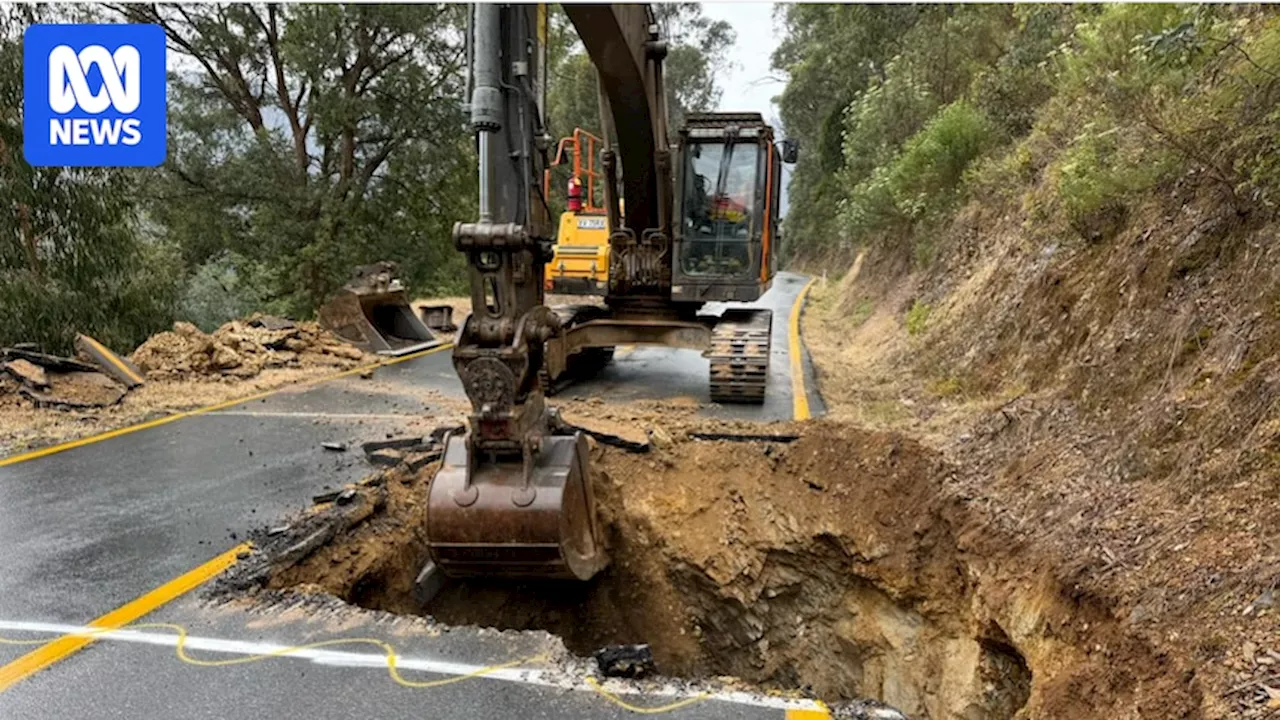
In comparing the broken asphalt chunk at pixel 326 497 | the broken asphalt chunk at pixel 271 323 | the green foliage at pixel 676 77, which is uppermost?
the green foliage at pixel 676 77

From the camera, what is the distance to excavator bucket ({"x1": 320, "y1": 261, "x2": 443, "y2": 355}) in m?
13.2

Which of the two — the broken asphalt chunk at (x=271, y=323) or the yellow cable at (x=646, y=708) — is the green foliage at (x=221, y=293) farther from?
the yellow cable at (x=646, y=708)

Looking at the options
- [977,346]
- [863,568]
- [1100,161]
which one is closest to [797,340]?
[977,346]

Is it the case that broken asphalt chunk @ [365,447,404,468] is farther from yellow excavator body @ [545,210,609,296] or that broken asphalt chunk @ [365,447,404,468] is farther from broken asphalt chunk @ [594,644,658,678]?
yellow excavator body @ [545,210,609,296]

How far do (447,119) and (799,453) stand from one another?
17461mm

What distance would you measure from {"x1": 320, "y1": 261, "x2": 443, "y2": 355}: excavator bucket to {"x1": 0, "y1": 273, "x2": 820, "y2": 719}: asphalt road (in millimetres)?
3893

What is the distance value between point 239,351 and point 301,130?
11.5m

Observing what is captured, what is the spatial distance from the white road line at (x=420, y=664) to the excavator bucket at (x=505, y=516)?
2.63 feet

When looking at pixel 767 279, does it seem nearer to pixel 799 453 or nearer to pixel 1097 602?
pixel 799 453

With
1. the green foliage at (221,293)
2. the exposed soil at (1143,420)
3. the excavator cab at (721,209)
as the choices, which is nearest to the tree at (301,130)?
the green foliage at (221,293)

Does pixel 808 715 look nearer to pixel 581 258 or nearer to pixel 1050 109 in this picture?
pixel 581 258

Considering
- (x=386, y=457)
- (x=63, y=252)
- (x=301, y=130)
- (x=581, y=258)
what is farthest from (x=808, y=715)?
(x=301, y=130)

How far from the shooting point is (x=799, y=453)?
255 inches

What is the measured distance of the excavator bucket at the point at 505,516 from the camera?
4305 millimetres
